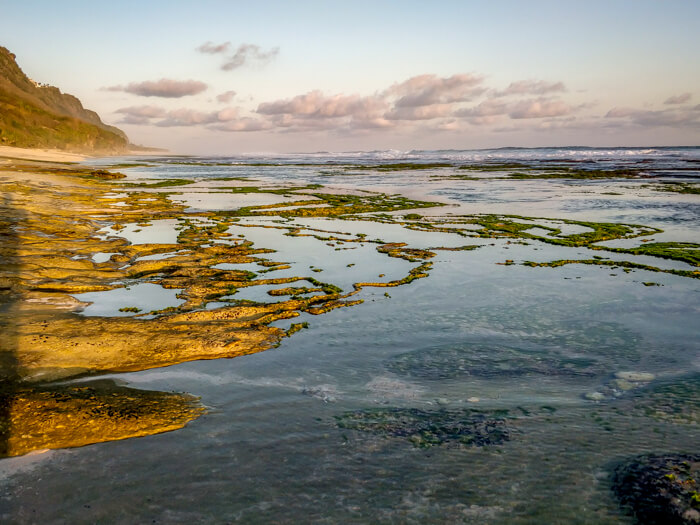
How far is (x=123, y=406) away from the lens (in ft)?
25.4

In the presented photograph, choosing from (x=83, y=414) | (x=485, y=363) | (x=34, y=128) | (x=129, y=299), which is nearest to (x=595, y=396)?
(x=485, y=363)

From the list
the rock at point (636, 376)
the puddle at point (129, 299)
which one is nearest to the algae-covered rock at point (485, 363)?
the rock at point (636, 376)

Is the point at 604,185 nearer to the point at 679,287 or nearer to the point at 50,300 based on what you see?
the point at 679,287

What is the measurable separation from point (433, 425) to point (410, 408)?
0.62 metres

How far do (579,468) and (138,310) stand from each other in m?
10.5

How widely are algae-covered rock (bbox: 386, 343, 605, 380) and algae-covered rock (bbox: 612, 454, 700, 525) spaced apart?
2783mm

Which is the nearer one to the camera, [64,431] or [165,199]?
[64,431]

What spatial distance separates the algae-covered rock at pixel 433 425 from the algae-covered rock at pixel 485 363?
141cm

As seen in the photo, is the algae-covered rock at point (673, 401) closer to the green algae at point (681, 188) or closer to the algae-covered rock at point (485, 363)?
the algae-covered rock at point (485, 363)

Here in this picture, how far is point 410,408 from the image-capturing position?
7.92m

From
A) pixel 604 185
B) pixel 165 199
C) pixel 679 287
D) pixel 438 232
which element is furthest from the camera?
pixel 604 185

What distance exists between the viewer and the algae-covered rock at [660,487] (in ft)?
18.1

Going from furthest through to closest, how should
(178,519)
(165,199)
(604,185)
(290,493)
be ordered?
1. (604,185)
2. (165,199)
3. (290,493)
4. (178,519)

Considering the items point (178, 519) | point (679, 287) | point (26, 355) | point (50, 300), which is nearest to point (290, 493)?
point (178, 519)
